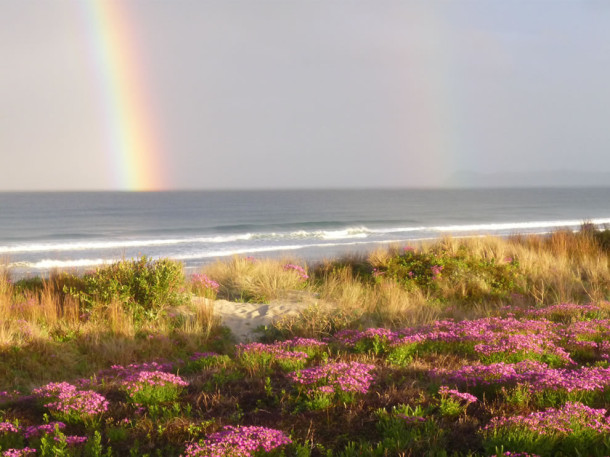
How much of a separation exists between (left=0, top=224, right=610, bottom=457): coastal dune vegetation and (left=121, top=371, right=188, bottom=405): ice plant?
0.02 meters

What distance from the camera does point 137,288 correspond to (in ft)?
36.2

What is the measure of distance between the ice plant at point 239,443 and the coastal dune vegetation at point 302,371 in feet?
0.05

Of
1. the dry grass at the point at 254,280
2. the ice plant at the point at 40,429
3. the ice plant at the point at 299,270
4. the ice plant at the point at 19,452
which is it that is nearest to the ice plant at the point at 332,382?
the ice plant at the point at 40,429

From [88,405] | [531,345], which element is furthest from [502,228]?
[88,405]

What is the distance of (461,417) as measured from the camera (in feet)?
15.7

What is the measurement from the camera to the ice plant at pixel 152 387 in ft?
18.1

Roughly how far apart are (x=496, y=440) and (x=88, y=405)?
3778 mm

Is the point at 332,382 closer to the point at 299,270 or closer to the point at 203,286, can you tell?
the point at 203,286

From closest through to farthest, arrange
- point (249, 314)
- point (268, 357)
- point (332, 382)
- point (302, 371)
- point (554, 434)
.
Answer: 1. point (554, 434)
2. point (332, 382)
3. point (302, 371)
4. point (268, 357)
5. point (249, 314)

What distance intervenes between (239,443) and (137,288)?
7478mm

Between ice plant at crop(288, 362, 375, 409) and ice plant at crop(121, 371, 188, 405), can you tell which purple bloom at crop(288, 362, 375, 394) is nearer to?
ice plant at crop(288, 362, 375, 409)

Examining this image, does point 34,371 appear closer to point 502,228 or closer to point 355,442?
point 355,442

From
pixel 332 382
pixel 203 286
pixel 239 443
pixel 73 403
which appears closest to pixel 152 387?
pixel 73 403

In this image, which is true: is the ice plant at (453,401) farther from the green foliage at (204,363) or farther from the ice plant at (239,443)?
the green foliage at (204,363)
